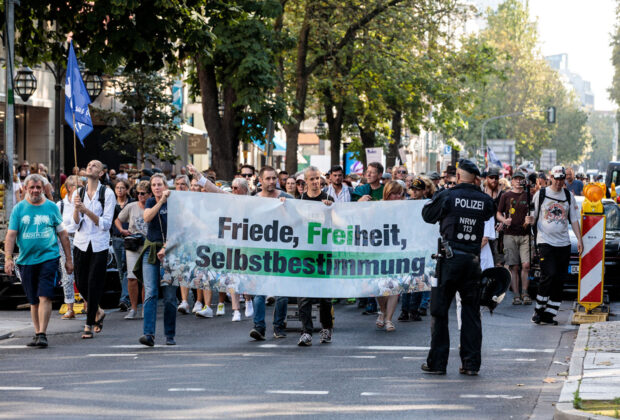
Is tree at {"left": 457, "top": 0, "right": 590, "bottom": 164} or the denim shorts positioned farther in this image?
tree at {"left": 457, "top": 0, "right": 590, "bottom": 164}

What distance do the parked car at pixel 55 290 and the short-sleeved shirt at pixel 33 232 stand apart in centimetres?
350

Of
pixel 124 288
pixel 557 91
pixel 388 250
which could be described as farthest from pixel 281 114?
pixel 557 91

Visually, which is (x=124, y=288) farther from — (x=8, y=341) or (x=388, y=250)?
(x=388, y=250)

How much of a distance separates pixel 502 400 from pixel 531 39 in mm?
89142

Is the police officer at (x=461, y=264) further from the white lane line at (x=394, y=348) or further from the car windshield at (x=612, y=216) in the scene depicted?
the car windshield at (x=612, y=216)

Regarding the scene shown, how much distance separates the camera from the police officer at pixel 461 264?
393 inches

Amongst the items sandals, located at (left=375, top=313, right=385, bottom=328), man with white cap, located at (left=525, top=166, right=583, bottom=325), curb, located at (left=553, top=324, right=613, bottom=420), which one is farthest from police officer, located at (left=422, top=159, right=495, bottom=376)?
man with white cap, located at (left=525, top=166, right=583, bottom=325)

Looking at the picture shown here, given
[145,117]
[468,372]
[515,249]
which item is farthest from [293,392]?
[145,117]

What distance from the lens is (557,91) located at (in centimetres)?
10662

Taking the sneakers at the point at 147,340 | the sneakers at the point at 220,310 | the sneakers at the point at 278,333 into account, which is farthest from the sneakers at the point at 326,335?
the sneakers at the point at 220,310

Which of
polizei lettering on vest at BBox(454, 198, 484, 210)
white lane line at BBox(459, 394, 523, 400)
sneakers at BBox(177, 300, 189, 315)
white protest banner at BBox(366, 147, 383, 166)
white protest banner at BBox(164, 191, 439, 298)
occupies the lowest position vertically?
sneakers at BBox(177, 300, 189, 315)

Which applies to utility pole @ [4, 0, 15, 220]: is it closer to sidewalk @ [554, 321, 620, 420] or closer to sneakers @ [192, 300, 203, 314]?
sneakers @ [192, 300, 203, 314]

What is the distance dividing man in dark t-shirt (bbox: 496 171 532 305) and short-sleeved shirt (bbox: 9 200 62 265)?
7.45 metres

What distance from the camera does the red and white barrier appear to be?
47.5 feet
